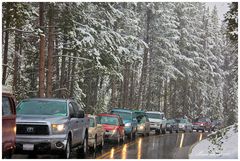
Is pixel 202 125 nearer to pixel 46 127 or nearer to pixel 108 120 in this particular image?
pixel 108 120

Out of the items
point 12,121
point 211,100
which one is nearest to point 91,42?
point 12,121

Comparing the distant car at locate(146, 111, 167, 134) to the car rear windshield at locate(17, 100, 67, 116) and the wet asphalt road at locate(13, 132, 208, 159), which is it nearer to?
the wet asphalt road at locate(13, 132, 208, 159)

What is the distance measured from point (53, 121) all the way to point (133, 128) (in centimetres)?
1794

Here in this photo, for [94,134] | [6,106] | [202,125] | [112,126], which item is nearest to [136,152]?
[94,134]

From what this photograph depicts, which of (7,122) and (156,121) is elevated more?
(7,122)

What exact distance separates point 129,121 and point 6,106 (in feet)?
66.0

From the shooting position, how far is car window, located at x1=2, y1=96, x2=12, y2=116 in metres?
13.7

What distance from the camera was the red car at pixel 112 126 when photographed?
90.2ft

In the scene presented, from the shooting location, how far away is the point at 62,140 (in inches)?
651

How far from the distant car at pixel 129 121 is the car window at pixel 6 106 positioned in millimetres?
19066

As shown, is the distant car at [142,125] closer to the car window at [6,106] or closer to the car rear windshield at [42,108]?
the car rear windshield at [42,108]

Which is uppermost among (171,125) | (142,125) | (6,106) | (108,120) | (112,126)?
(6,106)

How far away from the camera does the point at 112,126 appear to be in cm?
2758

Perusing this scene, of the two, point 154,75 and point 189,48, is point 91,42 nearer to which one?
point 154,75
